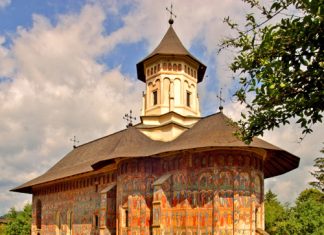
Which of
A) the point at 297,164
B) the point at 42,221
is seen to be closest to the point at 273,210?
the point at 297,164

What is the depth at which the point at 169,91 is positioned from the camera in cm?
2545

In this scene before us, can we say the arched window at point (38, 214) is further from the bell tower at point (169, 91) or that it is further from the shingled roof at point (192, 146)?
the bell tower at point (169, 91)

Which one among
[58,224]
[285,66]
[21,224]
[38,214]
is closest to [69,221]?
[58,224]

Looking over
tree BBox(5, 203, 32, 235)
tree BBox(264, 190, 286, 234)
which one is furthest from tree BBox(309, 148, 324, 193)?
tree BBox(5, 203, 32, 235)

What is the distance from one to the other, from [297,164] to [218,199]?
19.3ft

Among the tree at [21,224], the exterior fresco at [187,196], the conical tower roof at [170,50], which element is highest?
the conical tower roof at [170,50]

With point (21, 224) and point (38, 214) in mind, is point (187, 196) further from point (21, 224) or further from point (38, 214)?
point (21, 224)

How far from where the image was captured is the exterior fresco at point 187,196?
61.3ft

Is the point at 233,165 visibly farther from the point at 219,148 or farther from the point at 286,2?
the point at 286,2

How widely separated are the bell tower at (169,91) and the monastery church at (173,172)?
0.18ft

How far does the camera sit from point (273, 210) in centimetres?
3700

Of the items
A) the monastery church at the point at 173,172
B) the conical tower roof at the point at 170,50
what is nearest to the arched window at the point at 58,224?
the monastery church at the point at 173,172

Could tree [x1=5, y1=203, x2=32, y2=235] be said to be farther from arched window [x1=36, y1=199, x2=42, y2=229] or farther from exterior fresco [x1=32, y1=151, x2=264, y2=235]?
exterior fresco [x1=32, y1=151, x2=264, y2=235]

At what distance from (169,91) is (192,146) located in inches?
282
